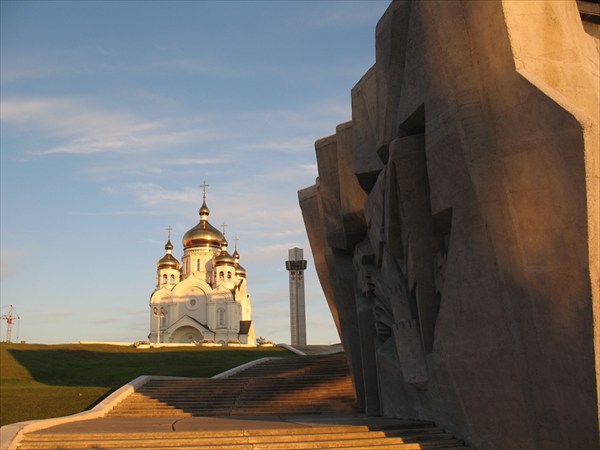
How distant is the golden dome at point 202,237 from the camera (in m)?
75.4

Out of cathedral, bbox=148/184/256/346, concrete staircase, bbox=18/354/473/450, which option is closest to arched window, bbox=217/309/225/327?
cathedral, bbox=148/184/256/346

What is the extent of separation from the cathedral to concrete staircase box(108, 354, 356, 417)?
4589cm

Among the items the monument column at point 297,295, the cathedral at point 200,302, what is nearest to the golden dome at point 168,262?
the cathedral at point 200,302

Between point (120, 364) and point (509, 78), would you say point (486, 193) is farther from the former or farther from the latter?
point (120, 364)

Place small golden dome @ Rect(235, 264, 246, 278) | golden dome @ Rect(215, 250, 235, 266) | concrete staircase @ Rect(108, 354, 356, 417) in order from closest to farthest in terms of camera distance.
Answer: concrete staircase @ Rect(108, 354, 356, 417)
golden dome @ Rect(215, 250, 235, 266)
small golden dome @ Rect(235, 264, 246, 278)

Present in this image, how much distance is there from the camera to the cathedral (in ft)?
228

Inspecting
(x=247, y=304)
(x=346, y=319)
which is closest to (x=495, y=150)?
(x=346, y=319)

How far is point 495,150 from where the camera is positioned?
348 inches

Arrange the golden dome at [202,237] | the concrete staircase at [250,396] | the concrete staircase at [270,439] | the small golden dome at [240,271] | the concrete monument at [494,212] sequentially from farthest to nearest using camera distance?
the small golden dome at [240,271] < the golden dome at [202,237] < the concrete staircase at [250,396] < the concrete staircase at [270,439] < the concrete monument at [494,212]

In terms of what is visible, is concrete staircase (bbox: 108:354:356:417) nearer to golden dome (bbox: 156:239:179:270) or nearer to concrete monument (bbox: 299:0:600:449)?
concrete monument (bbox: 299:0:600:449)

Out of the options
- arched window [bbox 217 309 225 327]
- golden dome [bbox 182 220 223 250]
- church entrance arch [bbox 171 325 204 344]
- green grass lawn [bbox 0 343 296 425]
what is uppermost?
golden dome [bbox 182 220 223 250]

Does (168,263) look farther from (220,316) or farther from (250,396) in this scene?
(250,396)

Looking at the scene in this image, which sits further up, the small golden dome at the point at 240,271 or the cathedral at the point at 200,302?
the small golden dome at the point at 240,271

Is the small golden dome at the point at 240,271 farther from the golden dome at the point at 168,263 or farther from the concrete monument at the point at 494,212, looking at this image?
the concrete monument at the point at 494,212
